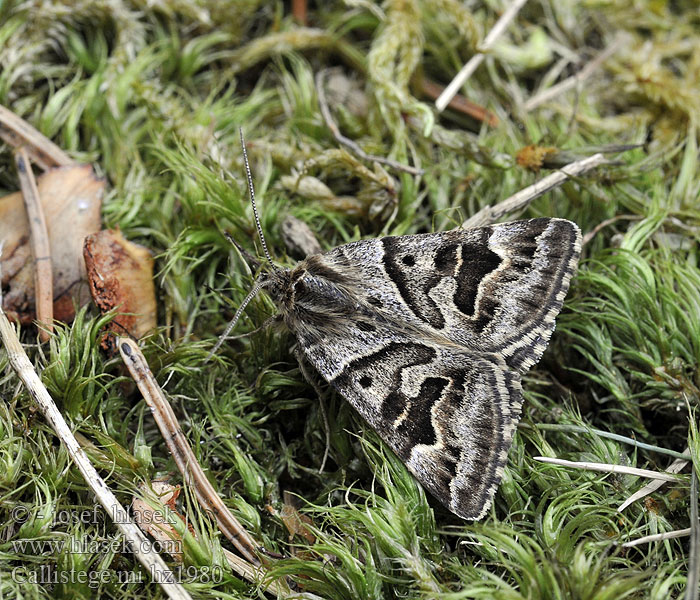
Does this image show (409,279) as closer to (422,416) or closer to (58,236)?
(422,416)

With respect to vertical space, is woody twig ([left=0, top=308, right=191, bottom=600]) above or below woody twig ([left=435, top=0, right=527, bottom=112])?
below

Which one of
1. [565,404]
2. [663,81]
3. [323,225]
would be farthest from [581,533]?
[663,81]

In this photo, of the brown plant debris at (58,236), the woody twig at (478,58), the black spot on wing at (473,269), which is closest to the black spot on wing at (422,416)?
the black spot on wing at (473,269)

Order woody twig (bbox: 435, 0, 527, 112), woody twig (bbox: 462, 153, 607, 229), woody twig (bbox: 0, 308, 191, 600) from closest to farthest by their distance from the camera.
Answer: woody twig (bbox: 0, 308, 191, 600) < woody twig (bbox: 462, 153, 607, 229) < woody twig (bbox: 435, 0, 527, 112)

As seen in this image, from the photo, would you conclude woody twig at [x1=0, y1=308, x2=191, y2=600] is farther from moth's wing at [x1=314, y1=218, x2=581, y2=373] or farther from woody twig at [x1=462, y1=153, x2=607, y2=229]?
woody twig at [x1=462, y1=153, x2=607, y2=229]

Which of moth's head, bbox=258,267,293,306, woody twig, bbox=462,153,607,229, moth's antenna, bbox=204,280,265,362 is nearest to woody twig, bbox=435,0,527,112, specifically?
woody twig, bbox=462,153,607,229

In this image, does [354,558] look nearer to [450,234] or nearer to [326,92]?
[450,234]

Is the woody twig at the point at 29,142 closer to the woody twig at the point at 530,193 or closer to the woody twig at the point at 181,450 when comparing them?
the woody twig at the point at 181,450

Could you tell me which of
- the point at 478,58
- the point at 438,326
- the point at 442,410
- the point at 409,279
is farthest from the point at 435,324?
the point at 478,58

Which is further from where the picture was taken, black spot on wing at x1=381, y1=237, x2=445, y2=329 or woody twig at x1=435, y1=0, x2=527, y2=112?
woody twig at x1=435, y1=0, x2=527, y2=112
